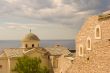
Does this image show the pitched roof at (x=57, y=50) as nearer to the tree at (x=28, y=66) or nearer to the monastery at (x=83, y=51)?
the monastery at (x=83, y=51)

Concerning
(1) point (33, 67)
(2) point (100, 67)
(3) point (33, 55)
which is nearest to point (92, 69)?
(2) point (100, 67)

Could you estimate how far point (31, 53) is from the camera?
44.5m

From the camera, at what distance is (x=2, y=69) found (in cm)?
4562

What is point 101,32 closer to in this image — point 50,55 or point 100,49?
point 100,49

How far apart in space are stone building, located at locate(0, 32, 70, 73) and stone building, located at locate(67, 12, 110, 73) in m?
17.8

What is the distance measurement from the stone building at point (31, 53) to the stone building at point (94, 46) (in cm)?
1784

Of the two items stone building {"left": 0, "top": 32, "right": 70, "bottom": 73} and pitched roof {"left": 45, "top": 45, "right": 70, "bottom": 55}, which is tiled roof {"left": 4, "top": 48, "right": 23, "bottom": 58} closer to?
stone building {"left": 0, "top": 32, "right": 70, "bottom": 73}

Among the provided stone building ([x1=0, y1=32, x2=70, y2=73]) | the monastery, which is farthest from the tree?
stone building ([x1=0, y1=32, x2=70, y2=73])

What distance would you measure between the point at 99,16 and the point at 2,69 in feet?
88.2

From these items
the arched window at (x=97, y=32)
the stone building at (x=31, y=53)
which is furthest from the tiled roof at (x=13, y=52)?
the arched window at (x=97, y=32)

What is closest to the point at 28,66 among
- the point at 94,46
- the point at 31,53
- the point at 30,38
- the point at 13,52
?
the point at 31,53

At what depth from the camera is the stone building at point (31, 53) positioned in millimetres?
44406

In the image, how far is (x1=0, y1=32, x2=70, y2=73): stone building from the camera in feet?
146

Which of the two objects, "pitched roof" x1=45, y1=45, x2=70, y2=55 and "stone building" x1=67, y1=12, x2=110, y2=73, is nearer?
"stone building" x1=67, y1=12, x2=110, y2=73
